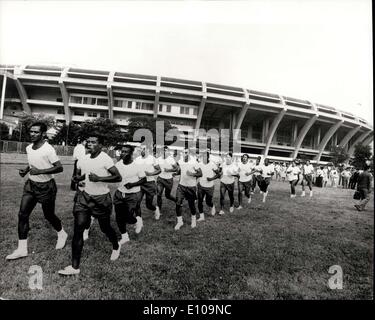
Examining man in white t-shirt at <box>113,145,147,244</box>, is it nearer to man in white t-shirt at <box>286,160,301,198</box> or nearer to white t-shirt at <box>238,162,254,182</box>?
white t-shirt at <box>238,162,254,182</box>

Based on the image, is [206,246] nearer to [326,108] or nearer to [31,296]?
[31,296]

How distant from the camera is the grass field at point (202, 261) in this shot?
3645 mm

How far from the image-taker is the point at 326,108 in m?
53.1

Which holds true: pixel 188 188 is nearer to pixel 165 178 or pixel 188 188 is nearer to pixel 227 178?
pixel 165 178

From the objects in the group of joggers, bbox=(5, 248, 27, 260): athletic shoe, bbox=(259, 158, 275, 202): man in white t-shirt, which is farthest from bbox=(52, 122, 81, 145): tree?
bbox=(5, 248, 27, 260): athletic shoe

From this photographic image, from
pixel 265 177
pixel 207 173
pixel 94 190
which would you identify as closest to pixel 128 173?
pixel 94 190

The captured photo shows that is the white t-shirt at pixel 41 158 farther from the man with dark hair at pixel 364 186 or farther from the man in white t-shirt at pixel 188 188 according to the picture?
the man with dark hair at pixel 364 186

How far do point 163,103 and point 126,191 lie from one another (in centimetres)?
4272

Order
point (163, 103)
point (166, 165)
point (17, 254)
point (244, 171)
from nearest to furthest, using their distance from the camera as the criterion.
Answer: point (17, 254), point (166, 165), point (244, 171), point (163, 103)

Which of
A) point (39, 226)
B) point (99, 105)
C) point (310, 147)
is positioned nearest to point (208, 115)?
point (99, 105)

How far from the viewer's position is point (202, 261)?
464 centimetres

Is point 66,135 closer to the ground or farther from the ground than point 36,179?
farther from the ground

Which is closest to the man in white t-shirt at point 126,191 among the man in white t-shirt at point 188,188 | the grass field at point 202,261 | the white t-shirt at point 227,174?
the grass field at point 202,261
